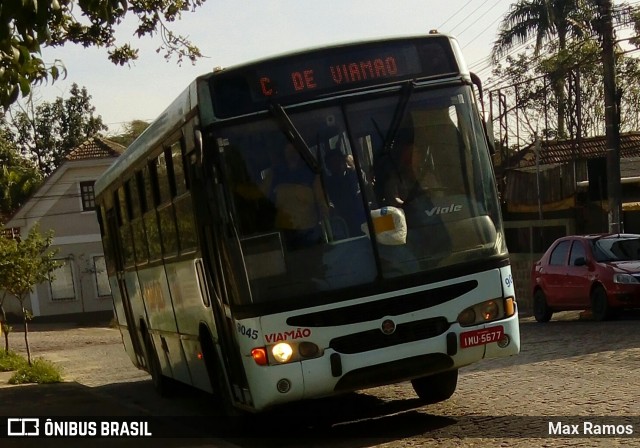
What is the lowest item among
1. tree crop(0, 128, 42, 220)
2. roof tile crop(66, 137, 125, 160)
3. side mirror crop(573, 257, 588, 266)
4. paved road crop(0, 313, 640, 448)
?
paved road crop(0, 313, 640, 448)

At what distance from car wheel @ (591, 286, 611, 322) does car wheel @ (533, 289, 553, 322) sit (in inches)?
98.9

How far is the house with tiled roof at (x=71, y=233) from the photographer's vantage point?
56.9 meters

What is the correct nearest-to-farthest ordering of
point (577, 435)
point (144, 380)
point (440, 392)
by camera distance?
point (577, 435)
point (440, 392)
point (144, 380)

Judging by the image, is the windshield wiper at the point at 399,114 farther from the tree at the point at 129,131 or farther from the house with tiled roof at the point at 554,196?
the tree at the point at 129,131

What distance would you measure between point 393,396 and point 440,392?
1404 mm

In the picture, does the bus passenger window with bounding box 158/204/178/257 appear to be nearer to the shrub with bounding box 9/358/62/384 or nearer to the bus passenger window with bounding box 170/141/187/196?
the bus passenger window with bounding box 170/141/187/196

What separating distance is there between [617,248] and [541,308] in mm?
3079

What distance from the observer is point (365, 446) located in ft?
32.3

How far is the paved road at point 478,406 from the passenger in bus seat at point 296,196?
1.93 meters

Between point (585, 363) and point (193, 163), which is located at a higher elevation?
point (193, 163)

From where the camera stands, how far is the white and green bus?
9680 millimetres

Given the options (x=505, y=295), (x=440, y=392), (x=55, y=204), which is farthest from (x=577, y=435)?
(x=55, y=204)

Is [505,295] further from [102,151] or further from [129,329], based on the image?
[102,151]

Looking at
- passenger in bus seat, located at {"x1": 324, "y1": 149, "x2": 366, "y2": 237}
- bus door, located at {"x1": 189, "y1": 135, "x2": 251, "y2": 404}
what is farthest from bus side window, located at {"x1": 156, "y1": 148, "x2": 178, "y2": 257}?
passenger in bus seat, located at {"x1": 324, "y1": 149, "x2": 366, "y2": 237}
